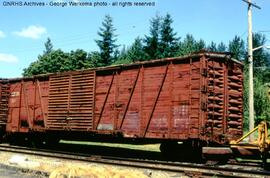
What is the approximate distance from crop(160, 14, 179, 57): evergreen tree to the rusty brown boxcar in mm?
61821

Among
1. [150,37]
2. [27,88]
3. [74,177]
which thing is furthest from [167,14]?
[74,177]

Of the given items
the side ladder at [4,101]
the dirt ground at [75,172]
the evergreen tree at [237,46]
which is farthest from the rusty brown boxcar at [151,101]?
the evergreen tree at [237,46]

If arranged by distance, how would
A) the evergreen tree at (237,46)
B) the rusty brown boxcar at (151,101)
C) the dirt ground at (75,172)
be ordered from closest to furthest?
the dirt ground at (75,172)
the rusty brown boxcar at (151,101)
the evergreen tree at (237,46)

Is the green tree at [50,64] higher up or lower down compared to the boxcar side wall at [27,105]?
higher up

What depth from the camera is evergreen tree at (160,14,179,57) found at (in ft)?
264

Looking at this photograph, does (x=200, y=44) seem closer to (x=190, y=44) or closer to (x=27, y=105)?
(x=190, y=44)

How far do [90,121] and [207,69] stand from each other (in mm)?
6351

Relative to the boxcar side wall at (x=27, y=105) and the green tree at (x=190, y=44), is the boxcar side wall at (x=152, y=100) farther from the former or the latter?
the green tree at (x=190, y=44)

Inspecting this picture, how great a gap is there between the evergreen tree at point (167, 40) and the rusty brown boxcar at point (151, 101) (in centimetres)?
6182

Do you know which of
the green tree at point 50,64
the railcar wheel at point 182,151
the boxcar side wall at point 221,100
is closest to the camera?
the boxcar side wall at point 221,100

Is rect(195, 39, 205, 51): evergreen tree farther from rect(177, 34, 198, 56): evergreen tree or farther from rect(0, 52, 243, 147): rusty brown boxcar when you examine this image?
rect(0, 52, 243, 147): rusty brown boxcar

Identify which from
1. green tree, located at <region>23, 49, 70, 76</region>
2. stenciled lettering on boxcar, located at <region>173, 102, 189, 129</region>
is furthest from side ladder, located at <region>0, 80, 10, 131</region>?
green tree, located at <region>23, 49, 70, 76</region>

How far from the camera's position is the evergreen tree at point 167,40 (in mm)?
80356

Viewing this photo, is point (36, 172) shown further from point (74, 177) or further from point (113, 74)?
point (113, 74)
